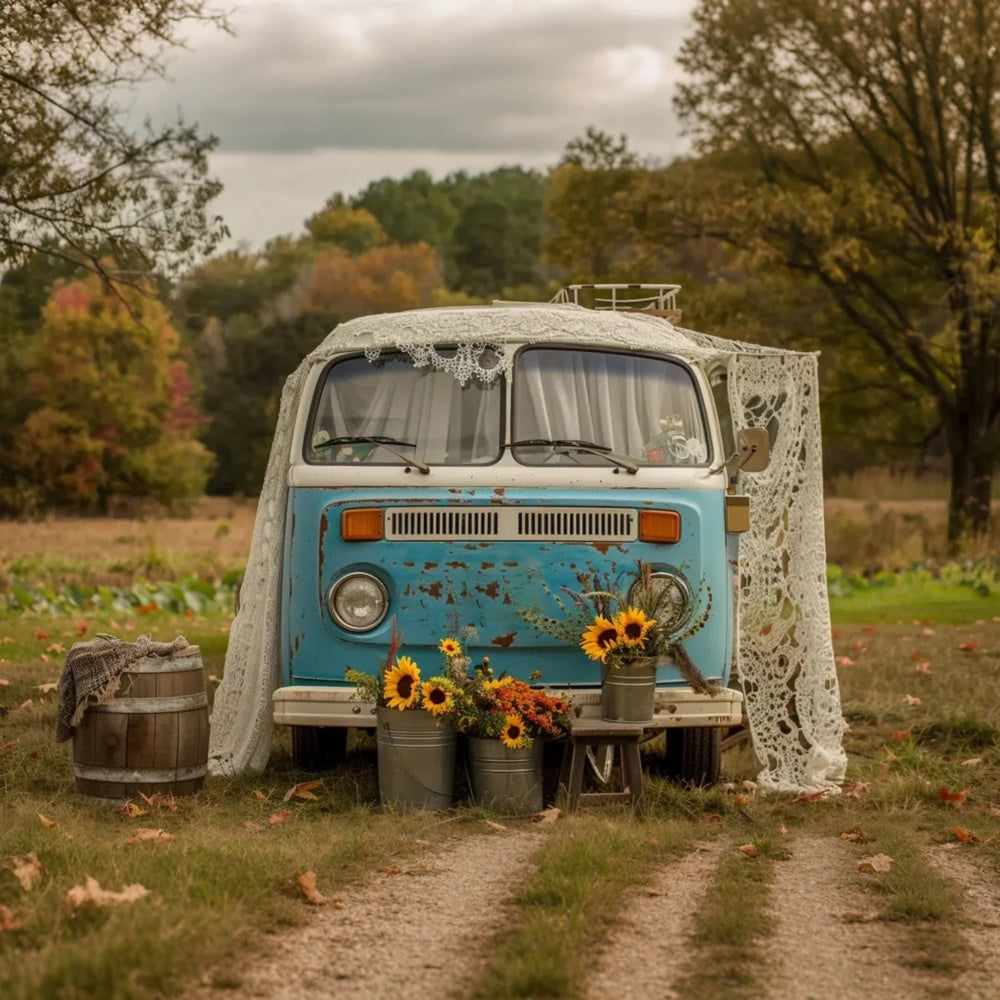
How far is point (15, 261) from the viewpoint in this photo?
1019 centimetres

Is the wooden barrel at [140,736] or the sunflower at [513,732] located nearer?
the sunflower at [513,732]

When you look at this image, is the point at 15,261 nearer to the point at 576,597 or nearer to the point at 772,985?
the point at 576,597

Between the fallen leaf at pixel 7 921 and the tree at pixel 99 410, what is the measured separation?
3192 cm

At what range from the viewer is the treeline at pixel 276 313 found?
22.8m

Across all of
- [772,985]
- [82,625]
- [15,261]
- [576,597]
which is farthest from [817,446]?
[82,625]

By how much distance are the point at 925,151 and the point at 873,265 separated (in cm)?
208

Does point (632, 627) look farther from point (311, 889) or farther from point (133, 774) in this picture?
point (133, 774)

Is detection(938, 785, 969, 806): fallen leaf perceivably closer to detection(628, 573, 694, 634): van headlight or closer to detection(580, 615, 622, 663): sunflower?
detection(628, 573, 694, 634): van headlight

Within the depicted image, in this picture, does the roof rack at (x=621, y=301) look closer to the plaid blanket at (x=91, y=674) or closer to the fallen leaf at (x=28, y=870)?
the plaid blanket at (x=91, y=674)

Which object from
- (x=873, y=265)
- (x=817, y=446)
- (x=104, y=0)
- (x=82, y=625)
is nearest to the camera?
(x=817, y=446)

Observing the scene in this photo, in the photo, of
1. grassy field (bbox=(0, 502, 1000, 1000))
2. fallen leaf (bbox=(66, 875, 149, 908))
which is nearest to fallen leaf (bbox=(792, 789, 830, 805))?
grassy field (bbox=(0, 502, 1000, 1000))

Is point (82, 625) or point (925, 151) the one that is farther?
point (925, 151)

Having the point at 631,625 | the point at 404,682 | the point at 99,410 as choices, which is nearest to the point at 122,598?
the point at 404,682

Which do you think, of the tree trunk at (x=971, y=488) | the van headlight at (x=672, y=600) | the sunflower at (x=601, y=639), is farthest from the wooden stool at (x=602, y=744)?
the tree trunk at (x=971, y=488)
